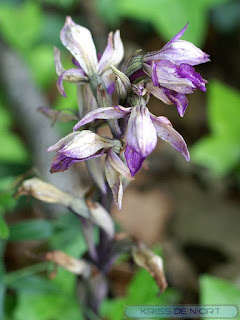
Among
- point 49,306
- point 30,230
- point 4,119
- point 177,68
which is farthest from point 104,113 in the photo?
point 4,119

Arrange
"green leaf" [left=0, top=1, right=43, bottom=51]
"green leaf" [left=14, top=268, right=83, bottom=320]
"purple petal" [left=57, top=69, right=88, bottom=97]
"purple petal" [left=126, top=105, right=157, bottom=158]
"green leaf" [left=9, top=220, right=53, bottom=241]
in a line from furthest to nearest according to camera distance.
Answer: "green leaf" [left=0, top=1, right=43, bottom=51]
"green leaf" [left=14, top=268, right=83, bottom=320]
"green leaf" [left=9, top=220, right=53, bottom=241]
"purple petal" [left=57, top=69, right=88, bottom=97]
"purple petal" [left=126, top=105, right=157, bottom=158]

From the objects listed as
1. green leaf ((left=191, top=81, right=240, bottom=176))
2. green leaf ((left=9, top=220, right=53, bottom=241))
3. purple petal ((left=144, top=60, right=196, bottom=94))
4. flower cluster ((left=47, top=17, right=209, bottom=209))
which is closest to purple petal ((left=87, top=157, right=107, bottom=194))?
flower cluster ((left=47, top=17, right=209, bottom=209))

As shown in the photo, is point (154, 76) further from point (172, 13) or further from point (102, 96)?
point (172, 13)

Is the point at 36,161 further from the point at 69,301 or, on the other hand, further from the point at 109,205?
the point at 109,205

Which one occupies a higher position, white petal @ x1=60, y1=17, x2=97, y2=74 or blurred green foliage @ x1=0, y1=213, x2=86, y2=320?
white petal @ x1=60, y1=17, x2=97, y2=74

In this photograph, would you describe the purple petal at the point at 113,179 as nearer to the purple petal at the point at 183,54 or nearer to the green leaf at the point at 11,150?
the purple petal at the point at 183,54

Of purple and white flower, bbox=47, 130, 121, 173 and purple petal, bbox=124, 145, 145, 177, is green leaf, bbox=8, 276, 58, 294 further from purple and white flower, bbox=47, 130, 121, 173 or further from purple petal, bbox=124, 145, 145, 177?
purple petal, bbox=124, 145, 145, 177

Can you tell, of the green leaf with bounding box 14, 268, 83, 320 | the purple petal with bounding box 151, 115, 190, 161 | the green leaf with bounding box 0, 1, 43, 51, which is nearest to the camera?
the purple petal with bounding box 151, 115, 190, 161

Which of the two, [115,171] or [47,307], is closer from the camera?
[115,171]
